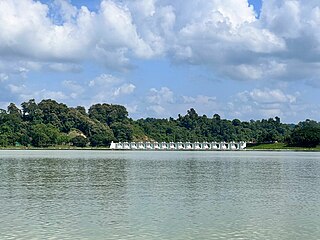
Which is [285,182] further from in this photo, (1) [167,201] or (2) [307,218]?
(2) [307,218]

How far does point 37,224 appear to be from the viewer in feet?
98.4

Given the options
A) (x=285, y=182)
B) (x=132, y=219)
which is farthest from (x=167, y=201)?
(x=285, y=182)

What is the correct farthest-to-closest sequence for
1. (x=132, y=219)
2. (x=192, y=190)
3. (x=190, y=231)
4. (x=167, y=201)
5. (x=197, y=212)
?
(x=192, y=190) < (x=167, y=201) < (x=197, y=212) < (x=132, y=219) < (x=190, y=231)

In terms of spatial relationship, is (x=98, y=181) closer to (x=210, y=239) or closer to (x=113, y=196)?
(x=113, y=196)

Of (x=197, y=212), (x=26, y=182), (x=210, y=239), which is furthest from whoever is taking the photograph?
(x=26, y=182)

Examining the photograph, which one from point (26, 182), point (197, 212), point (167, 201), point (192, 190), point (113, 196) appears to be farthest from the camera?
point (26, 182)

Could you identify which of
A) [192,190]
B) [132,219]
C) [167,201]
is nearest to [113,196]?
[167,201]

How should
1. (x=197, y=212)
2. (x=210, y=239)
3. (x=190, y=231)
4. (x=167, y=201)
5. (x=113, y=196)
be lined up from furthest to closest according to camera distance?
(x=113, y=196), (x=167, y=201), (x=197, y=212), (x=190, y=231), (x=210, y=239)

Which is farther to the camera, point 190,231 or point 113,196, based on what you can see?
point 113,196

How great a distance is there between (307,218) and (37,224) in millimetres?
15364

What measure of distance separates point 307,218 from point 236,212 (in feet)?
14.2

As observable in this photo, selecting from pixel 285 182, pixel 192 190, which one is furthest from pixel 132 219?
pixel 285 182

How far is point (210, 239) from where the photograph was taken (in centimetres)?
2639

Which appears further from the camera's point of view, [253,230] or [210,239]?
[253,230]
